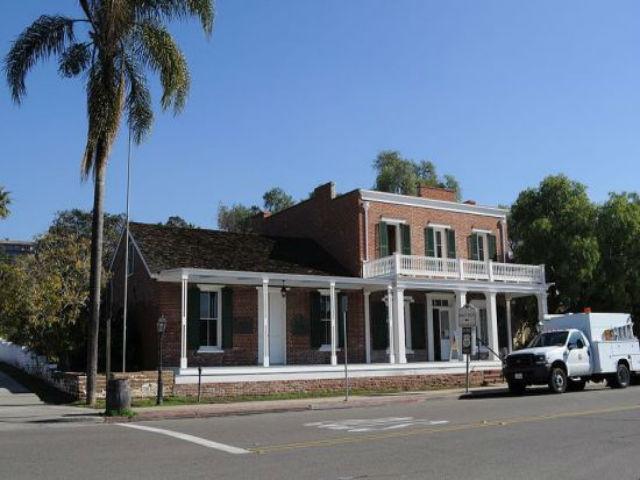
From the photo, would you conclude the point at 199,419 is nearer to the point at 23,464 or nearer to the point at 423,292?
the point at 23,464

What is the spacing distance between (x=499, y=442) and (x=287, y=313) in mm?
16571

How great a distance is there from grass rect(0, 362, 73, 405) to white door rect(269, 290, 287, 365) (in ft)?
25.7

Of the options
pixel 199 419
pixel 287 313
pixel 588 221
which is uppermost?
pixel 588 221

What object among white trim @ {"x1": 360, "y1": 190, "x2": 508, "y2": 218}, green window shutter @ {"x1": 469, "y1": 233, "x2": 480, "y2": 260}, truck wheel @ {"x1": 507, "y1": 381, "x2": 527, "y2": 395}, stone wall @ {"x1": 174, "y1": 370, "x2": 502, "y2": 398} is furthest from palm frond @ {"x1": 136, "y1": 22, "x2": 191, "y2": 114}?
green window shutter @ {"x1": 469, "y1": 233, "x2": 480, "y2": 260}

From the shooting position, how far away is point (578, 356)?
22.9m

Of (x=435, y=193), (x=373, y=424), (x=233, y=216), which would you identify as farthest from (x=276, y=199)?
(x=373, y=424)

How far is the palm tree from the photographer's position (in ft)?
62.1

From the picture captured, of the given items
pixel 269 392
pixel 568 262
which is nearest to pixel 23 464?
pixel 269 392

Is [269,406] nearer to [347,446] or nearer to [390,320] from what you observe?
[347,446]

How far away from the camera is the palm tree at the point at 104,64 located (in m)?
18.9

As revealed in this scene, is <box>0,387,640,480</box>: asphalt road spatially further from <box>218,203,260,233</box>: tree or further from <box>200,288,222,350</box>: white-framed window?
<box>218,203,260,233</box>: tree

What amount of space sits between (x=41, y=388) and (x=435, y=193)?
731 inches

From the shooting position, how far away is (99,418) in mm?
15930

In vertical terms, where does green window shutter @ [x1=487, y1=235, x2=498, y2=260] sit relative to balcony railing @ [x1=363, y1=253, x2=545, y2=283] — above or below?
above
